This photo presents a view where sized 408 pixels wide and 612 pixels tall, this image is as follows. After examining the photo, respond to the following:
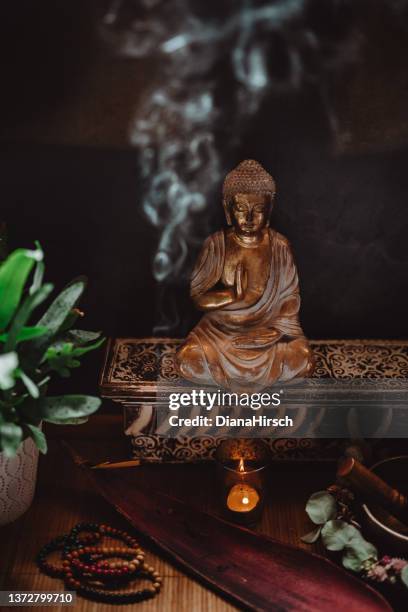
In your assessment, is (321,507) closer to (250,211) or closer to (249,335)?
(249,335)

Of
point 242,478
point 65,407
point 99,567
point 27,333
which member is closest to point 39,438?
point 65,407

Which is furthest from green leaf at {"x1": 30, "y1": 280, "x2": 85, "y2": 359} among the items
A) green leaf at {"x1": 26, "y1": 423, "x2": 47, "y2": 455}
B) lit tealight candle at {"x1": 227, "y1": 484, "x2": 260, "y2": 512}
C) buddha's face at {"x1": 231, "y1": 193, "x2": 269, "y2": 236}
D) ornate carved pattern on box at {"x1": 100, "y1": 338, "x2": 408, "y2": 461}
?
lit tealight candle at {"x1": 227, "y1": 484, "x2": 260, "y2": 512}

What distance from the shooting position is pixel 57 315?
123 centimetres

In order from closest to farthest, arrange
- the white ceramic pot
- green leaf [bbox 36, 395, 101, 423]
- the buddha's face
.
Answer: green leaf [bbox 36, 395, 101, 423] → the white ceramic pot → the buddha's face

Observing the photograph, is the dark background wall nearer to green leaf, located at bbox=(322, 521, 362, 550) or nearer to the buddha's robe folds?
the buddha's robe folds

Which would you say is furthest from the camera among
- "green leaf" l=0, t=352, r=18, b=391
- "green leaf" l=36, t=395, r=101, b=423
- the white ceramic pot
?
the white ceramic pot

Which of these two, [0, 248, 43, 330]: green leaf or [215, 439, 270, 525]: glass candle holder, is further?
[215, 439, 270, 525]: glass candle holder

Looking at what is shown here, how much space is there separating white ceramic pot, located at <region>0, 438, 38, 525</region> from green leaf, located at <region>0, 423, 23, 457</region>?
0.17 m

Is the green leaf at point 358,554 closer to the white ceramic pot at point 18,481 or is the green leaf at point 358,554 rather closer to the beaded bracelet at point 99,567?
the beaded bracelet at point 99,567

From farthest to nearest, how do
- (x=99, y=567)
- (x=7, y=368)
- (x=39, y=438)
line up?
(x=99, y=567) < (x=39, y=438) < (x=7, y=368)

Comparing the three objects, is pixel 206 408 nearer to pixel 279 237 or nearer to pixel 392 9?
pixel 279 237

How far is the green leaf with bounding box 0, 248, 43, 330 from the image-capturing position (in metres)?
1.11

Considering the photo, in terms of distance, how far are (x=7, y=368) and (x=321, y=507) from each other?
61 cm

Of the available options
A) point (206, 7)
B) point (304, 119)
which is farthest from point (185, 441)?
point (206, 7)
